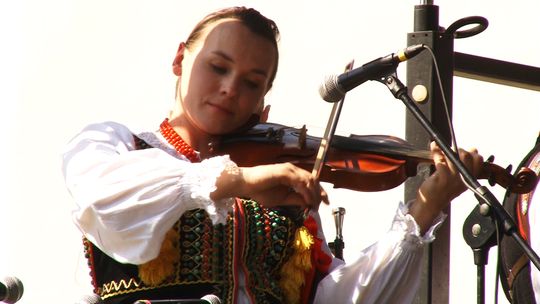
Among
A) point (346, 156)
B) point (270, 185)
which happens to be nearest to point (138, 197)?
point (270, 185)

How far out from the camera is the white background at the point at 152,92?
175 inches

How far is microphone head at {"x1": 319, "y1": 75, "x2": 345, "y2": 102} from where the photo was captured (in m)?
2.39

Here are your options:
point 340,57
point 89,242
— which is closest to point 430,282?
point 89,242

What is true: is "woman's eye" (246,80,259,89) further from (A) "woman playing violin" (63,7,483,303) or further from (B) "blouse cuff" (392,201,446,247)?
(B) "blouse cuff" (392,201,446,247)

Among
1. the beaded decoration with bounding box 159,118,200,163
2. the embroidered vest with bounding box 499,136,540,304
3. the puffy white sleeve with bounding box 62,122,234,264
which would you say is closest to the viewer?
the puffy white sleeve with bounding box 62,122,234,264

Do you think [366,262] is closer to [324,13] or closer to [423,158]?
[423,158]

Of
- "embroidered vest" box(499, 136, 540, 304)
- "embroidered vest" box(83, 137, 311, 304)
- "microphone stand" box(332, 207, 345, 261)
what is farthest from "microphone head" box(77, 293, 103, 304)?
"embroidered vest" box(499, 136, 540, 304)

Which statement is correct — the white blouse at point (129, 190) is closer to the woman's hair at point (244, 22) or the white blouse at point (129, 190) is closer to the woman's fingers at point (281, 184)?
the woman's fingers at point (281, 184)

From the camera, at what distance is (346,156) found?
266 centimetres

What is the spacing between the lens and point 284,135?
276cm

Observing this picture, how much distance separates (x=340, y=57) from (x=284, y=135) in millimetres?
2103

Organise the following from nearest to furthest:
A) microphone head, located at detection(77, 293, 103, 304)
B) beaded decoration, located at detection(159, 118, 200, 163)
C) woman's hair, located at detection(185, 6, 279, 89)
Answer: microphone head, located at detection(77, 293, 103, 304) < beaded decoration, located at detection(159, 118, 200, 163) < woman's hair, located at detection(185, 6, 279, 89)

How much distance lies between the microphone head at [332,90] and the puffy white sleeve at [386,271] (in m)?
0.33

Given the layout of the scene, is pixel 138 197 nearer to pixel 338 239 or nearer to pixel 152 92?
pixel 338 239
